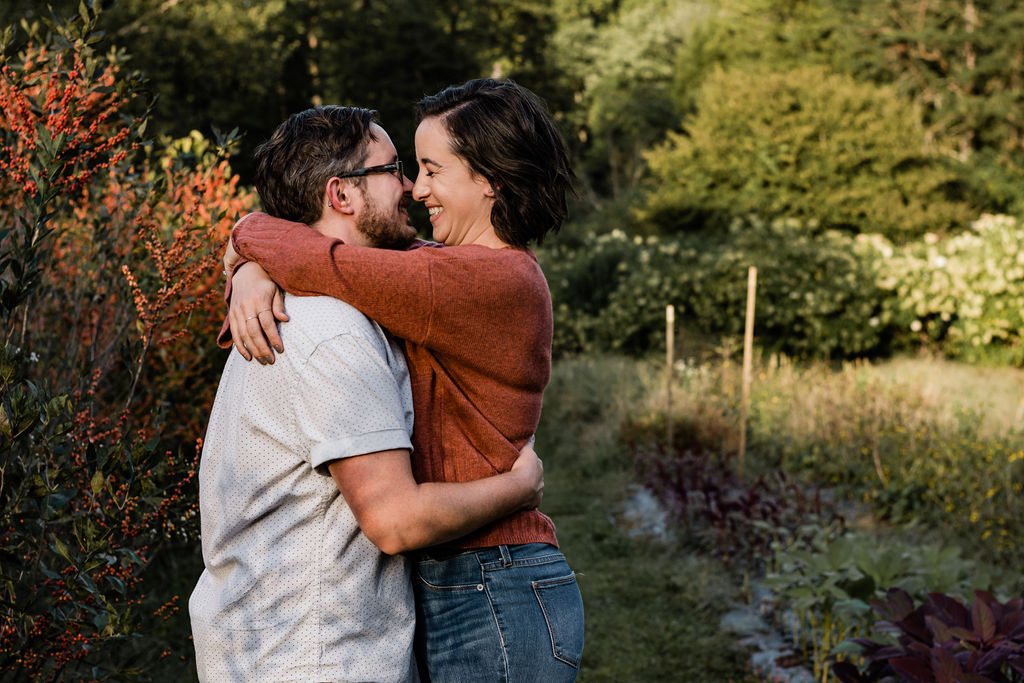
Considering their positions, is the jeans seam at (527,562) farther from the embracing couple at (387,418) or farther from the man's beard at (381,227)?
the man's beard at (381,227)

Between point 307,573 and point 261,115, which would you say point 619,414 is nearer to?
point 307,573

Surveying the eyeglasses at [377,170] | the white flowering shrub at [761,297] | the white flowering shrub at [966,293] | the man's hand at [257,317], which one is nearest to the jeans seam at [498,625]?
the man's hand at [257,317]

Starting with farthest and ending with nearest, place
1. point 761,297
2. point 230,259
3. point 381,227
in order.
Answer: point 761,297 → point 230,259 → point 381,227

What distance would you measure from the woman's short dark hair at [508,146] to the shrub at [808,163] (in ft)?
A: 53.6

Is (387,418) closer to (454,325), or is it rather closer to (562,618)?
(454,325)

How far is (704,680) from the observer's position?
4.66 metres

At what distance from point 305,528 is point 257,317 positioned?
1.16 ft

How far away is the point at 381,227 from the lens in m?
1.83

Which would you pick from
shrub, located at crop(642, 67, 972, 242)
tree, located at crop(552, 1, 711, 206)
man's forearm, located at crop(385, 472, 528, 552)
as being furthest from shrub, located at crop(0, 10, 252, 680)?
tree, located at crop(552, 1, 711, 206)

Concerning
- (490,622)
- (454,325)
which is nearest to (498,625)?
(490,622)

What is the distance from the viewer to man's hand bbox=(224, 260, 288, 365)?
158cm

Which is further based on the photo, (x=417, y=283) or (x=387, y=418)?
(x=417, y=283)

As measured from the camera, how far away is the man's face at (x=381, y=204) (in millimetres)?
1788

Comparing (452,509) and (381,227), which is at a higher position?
(381,227)
